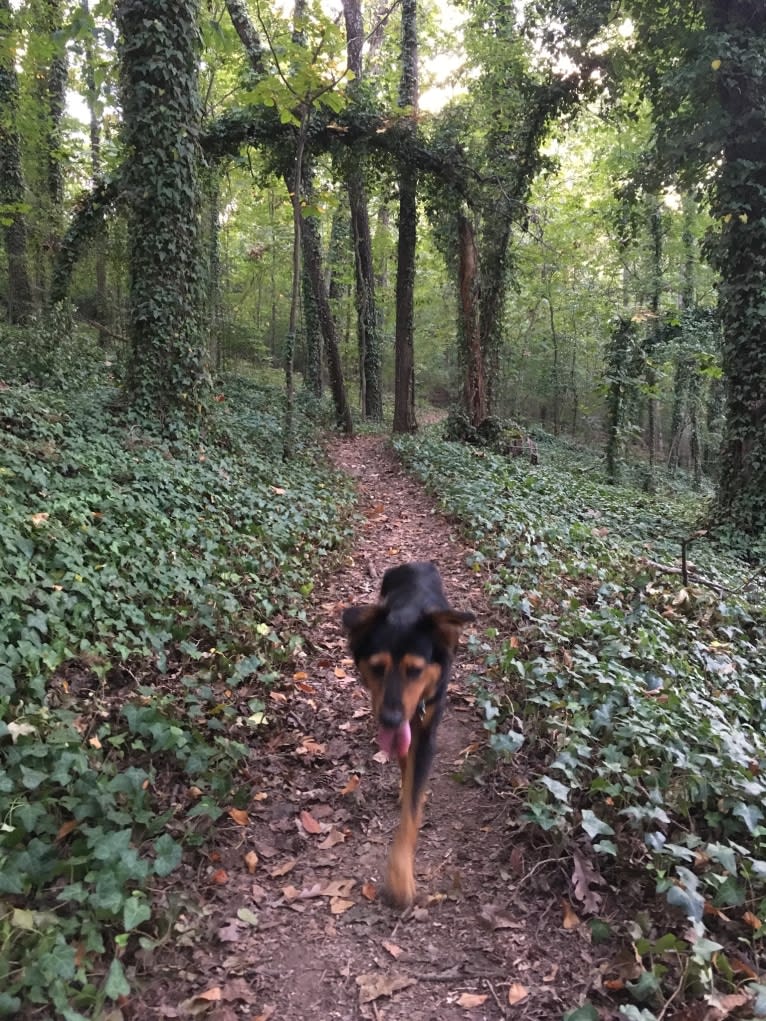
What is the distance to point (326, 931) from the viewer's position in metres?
3.28

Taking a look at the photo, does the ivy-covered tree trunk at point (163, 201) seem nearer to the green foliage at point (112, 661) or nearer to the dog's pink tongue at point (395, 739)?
the green foliage at point (112, 661)

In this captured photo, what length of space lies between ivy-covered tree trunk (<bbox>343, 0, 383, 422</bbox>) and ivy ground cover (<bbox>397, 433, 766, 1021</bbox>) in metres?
13.3

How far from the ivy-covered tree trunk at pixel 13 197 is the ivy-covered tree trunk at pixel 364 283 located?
772 centimetres

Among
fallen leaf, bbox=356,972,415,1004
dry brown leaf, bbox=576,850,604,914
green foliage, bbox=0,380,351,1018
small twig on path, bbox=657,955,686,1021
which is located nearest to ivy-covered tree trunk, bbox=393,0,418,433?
green foliage, bbox=0,380,351,1018

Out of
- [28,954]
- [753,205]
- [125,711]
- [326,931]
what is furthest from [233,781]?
[753,205]

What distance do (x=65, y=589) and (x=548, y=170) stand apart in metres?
17.3

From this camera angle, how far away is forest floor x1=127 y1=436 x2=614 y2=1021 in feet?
9.49

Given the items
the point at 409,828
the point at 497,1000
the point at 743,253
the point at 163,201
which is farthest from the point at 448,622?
the point at 743,253

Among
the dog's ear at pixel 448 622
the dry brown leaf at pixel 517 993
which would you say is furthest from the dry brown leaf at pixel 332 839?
the dog's ear at pixel 448 622

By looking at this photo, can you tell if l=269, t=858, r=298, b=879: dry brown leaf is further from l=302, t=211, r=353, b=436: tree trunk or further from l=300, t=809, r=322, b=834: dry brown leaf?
l=302, t=211, r=353, b=436: tree trunk

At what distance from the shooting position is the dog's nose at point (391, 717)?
115 inches

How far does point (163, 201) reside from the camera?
984 centimetres

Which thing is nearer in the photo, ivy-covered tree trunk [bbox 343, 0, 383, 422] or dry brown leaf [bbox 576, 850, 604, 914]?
dry brown leaf [bbox 576, 850, 604, 914]

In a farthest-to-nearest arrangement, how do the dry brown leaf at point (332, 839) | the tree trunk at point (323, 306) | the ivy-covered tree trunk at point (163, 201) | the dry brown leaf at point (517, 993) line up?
the tree trunk at point (323, 306) → the ivy-covered tree trunk at point (163, 201) → the dry brown leaf at point (332, 839) → the dry brown leaf at point (517, 993)
